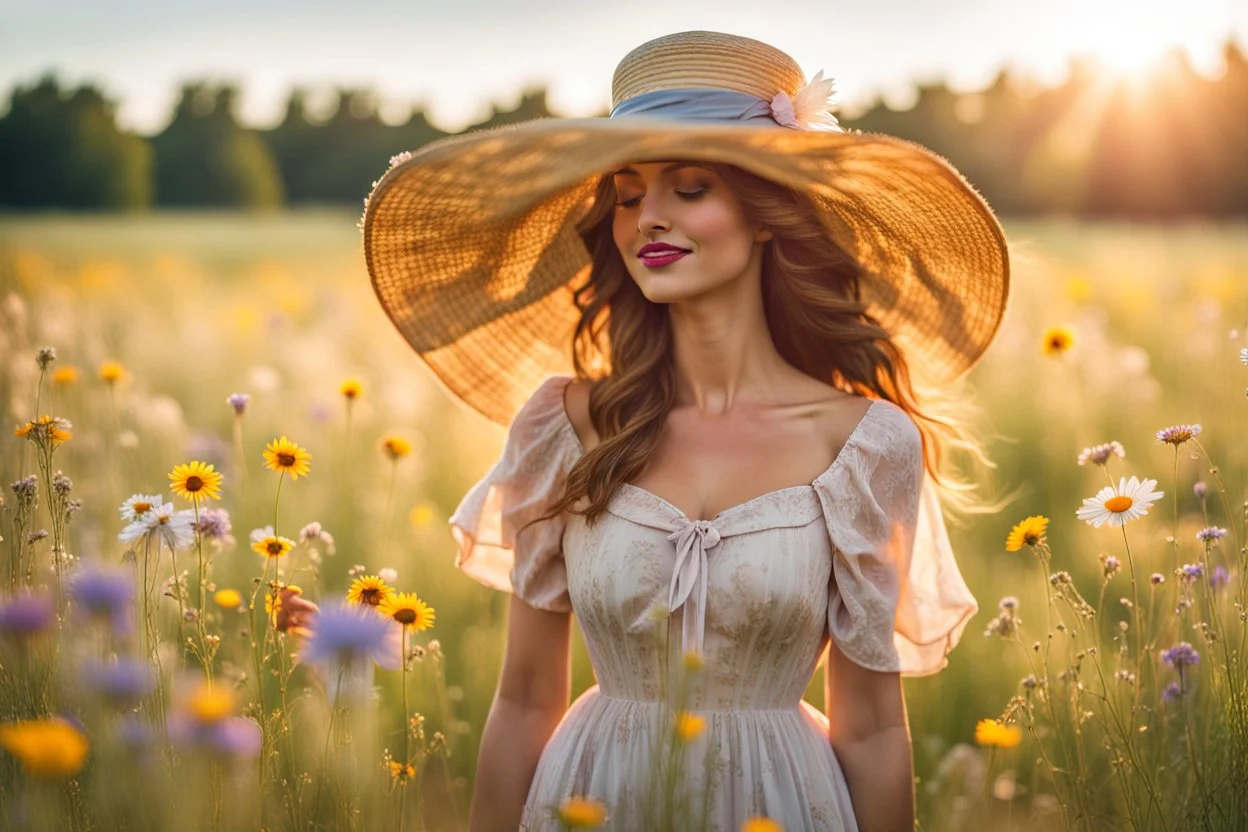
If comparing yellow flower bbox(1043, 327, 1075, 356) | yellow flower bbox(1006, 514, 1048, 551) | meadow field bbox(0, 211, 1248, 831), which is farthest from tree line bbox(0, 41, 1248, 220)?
yellow flower bbox(1006, 514, 1048, 551)

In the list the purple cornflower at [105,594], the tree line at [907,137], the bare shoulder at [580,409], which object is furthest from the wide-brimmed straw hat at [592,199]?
the tree line at [907,137]

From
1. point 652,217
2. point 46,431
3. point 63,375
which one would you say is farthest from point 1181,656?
point 63,375

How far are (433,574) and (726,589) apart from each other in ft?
6.28

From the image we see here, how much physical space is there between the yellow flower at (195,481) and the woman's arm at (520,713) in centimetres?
60

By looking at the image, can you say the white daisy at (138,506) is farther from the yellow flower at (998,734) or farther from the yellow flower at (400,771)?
the yellow flower at (998,734)

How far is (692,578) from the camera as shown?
1.83 meters

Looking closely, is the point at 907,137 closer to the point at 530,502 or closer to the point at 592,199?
the point at 592,199

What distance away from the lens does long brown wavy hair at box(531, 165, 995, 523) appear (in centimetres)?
200

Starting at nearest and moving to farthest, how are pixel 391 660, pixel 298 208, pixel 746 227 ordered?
pixel 391 660 < pixel 746 227 < pixel 298 208

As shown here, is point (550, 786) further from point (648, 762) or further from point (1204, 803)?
point (1204, 803)

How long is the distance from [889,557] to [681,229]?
69 cm

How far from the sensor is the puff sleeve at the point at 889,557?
189 centimetres

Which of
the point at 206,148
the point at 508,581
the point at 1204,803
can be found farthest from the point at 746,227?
the point at 206,148

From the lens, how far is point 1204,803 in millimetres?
1899
